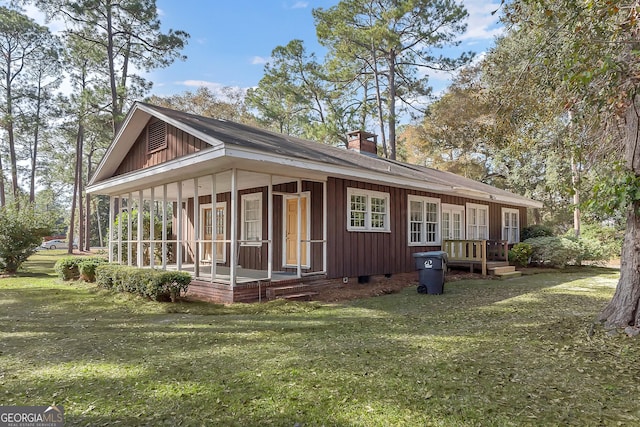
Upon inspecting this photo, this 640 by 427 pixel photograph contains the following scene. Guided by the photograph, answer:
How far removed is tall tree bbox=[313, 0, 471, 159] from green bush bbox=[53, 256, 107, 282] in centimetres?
1578

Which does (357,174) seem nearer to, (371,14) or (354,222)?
(354,222)

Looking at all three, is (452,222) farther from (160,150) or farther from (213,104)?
(213,104)

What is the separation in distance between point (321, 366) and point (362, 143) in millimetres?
12401

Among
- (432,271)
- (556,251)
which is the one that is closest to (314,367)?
(432,271)

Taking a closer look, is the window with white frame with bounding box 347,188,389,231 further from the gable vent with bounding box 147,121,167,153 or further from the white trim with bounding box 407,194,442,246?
the gable vent with bounding box 147,121,167,153

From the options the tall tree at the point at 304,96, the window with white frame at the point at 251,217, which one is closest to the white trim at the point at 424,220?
the window with white frame at the point at 251,217

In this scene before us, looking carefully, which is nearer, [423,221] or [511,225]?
[423,221]

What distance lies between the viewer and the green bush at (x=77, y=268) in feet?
37.6

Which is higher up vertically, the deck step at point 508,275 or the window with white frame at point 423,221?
the window with white frame at point 423,221

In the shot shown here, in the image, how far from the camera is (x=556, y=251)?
15180mm

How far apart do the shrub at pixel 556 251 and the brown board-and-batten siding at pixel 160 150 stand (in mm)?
14001

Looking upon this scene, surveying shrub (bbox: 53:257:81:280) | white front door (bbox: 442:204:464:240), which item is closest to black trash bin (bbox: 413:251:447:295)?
white front door (bbox: 442:204:464:240)

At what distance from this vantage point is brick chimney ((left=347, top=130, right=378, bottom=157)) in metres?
15.3

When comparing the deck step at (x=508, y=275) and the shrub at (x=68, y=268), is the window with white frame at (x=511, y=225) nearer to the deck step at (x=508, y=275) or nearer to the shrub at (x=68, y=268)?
the deck step at (x=508, y=275)
